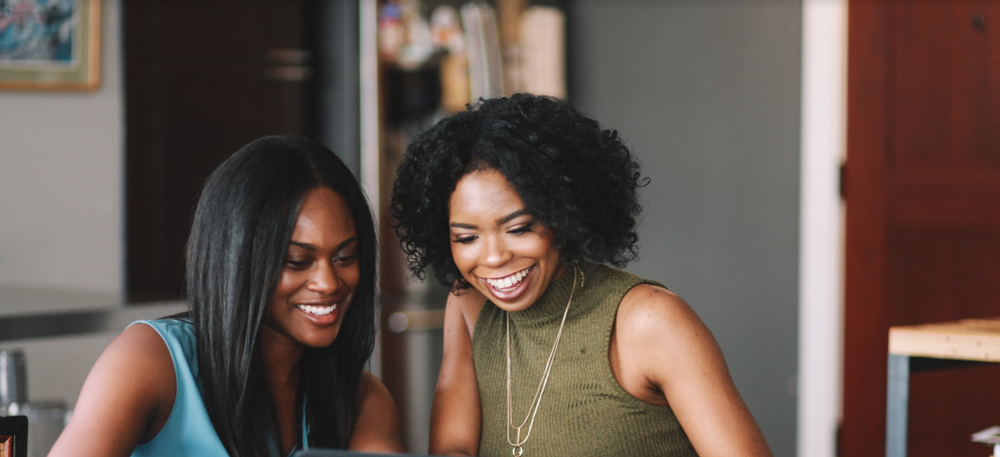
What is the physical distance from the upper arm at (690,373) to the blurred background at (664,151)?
160 cm

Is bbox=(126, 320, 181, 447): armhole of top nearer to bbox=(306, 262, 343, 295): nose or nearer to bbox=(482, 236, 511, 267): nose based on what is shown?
bbox=(306, 262, 343, 295): nose

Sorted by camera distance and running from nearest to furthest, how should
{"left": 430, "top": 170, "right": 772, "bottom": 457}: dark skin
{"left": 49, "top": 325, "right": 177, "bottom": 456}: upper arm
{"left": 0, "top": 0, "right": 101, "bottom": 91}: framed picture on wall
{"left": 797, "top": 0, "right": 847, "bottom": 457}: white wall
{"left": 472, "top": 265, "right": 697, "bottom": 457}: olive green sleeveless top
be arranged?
{"left": 49, "top": 325, "right": 177, "bottom": 456}: upper arm, {"left": 430, "top": 170, "right": 772, "bottom": 457}: dark skin, {"left": 472, "top": 265, "right": 697, "bottom": 457}: olive green sleeveless top, {"left": 797, "top": 0, "right": 847, "bottom": 457}: white wall, {"left": 0, "top": 0, "right": 101, "bottom": 91}: framed picture on wall

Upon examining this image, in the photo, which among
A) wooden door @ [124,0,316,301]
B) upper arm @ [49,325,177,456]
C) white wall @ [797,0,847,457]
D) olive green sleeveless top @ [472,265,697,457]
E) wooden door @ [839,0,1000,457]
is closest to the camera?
upper arm @ [49,325,177,456]

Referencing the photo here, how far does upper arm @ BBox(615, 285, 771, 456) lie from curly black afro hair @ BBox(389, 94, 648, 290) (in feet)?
0.44

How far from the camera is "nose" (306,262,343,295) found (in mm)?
1352

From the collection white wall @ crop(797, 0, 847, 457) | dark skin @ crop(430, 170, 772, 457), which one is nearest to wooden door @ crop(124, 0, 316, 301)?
white wall @ crop(797, 0, 847, 457)

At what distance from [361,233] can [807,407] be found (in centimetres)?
211

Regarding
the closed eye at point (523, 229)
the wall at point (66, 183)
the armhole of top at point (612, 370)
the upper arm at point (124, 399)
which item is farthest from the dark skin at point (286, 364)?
the wall at point (66, 183)

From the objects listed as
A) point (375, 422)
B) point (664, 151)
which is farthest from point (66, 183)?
point (375, 422)

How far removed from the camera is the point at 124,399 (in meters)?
1.22

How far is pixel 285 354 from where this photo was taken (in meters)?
1.48

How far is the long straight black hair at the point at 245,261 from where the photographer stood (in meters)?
1.31

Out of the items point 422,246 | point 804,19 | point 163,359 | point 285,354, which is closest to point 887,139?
point 804,19

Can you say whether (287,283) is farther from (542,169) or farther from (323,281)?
(542,169)
